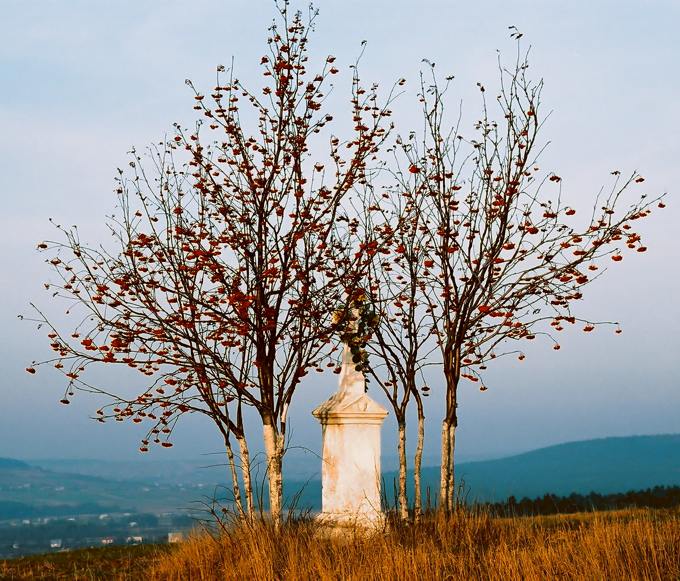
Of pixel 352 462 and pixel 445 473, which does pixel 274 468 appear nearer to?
pixel 352 462

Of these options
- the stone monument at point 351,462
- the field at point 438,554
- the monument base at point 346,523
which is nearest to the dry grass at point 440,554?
the field at point 438,554

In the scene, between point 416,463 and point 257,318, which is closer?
point 257,318

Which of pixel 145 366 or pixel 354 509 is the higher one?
pixel 145 366

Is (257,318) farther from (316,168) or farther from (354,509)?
(354,509)

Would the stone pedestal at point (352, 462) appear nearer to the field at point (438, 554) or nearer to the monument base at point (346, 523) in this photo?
the monument base at point (346, 523)

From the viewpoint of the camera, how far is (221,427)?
45.1 ft

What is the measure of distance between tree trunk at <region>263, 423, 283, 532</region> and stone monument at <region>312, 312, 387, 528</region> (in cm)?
113

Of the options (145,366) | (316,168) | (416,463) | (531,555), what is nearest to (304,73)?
(316,168)

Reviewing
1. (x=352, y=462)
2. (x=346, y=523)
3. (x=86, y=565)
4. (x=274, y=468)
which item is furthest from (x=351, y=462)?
(x=86, y=565)

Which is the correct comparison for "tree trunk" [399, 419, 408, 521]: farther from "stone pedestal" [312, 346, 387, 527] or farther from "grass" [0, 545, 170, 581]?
"grass" [0, 545, 170, 581]

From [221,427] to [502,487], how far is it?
4.37 metres

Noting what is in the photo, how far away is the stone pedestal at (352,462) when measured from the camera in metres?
13.6

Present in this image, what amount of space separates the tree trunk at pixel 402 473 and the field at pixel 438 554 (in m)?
0.58

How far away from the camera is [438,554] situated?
10.0 m
